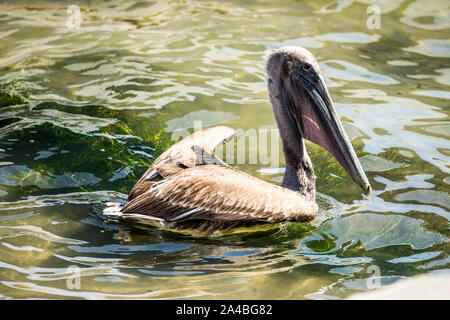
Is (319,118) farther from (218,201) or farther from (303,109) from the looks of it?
(218,201)

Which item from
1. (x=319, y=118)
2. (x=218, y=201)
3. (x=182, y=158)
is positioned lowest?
(x=218, y=201)

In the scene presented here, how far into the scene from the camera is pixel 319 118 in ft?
14.1

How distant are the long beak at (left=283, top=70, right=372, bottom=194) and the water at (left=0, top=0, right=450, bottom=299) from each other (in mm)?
366

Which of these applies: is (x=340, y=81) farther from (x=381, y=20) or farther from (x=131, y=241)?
(x=131, y=241)

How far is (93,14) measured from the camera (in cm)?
886

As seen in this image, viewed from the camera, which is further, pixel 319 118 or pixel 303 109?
pixel 303 109

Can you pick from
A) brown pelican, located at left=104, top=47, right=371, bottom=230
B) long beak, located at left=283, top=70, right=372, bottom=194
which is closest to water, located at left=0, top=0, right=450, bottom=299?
brown pelican, located at left=104, top=47, right=371, bottom=230

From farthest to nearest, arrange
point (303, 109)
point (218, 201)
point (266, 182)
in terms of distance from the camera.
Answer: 1. point (303, 109)
2. point (266, 182)
3. point (218, 201)

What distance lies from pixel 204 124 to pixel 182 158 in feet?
4.66

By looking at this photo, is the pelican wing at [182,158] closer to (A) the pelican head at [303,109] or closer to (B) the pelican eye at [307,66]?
(A) the pelican head at [303,109]

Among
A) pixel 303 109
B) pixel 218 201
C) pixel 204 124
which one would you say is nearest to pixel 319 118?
pixel 303 109

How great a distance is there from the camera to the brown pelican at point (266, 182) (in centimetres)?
406

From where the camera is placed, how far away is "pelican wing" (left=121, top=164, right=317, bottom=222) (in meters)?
4.04
